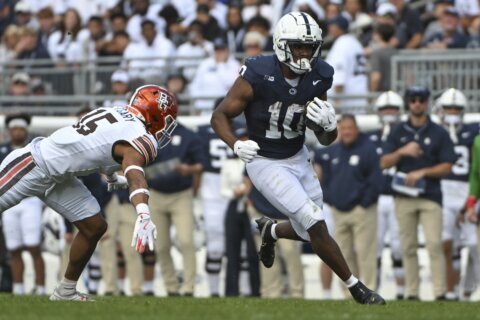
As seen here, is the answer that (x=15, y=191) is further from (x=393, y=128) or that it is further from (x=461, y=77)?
(x=461, y=77)

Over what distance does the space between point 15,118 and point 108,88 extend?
9.44 ft

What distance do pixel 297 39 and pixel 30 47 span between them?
11676mm

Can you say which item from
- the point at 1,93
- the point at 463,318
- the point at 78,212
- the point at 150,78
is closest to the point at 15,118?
the point at 150,78

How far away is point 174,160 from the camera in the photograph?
52.2 feet

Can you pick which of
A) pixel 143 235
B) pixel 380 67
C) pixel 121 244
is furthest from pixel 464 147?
pixel 143 235

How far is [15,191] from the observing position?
10289 millimetres

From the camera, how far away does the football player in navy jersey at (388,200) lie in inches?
608

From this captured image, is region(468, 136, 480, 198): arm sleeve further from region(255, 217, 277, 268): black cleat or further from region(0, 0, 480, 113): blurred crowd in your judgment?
region(255, 217, 277, 268): black cleat

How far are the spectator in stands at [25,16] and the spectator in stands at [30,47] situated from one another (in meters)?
0.81

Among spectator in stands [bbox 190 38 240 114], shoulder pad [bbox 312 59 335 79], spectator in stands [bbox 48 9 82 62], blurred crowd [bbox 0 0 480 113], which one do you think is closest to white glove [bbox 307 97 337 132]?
shoulder pad [bbox 312 59 335 79]

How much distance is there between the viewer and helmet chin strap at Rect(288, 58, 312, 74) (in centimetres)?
1037

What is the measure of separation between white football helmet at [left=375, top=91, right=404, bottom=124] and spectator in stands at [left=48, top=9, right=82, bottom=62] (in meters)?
6.37

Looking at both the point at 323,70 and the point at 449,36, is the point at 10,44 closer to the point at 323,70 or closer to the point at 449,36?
the point at 449,36

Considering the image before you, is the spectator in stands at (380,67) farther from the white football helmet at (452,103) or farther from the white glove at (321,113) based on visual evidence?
the white glove at (321,113)
